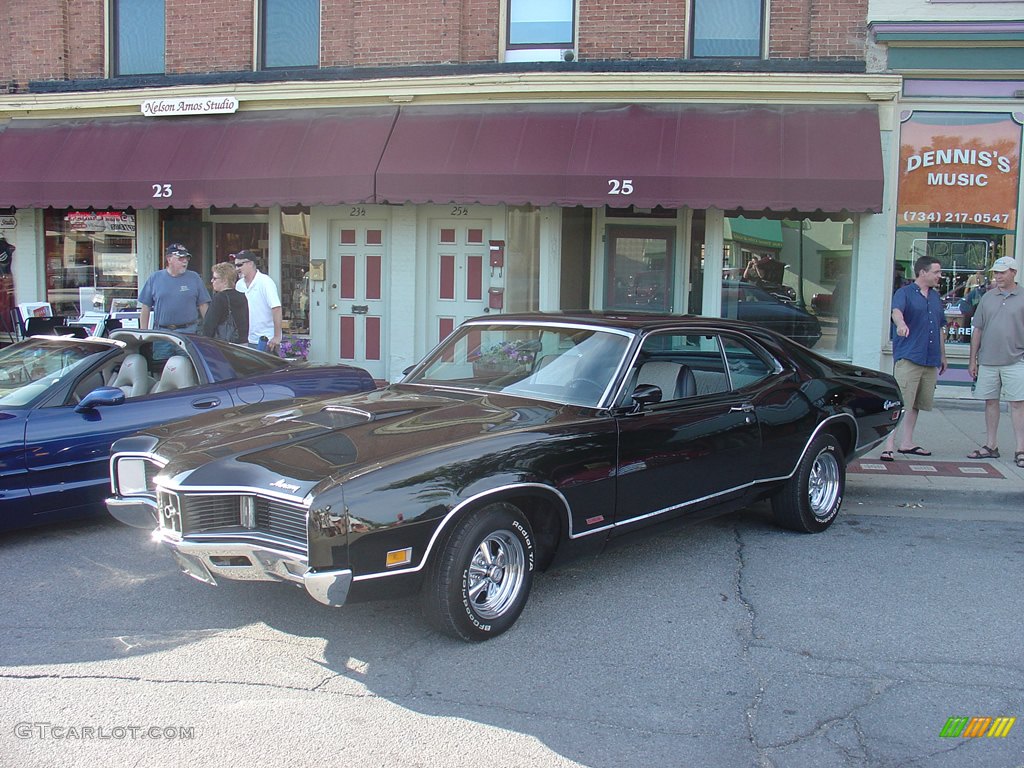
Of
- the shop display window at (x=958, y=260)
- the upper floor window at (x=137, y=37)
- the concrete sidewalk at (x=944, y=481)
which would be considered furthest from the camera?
the upper floor window at (x=137, y=37)

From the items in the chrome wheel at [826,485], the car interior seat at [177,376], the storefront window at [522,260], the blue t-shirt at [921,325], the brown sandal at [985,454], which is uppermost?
the storefront window at [522,260]

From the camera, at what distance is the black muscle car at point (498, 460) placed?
153 inches

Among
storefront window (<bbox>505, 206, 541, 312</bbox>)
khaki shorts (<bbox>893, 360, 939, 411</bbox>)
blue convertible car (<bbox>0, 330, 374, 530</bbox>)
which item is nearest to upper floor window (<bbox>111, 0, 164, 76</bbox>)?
storefront window (<bbox>505, 206, 541, 312</bbox>)

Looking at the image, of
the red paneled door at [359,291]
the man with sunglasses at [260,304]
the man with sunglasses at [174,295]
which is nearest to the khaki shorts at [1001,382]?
the man with sunglasses at [260,304]

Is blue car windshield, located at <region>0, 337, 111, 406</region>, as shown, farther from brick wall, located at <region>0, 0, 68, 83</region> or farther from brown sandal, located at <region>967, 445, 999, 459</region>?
brick wall, located at <region>0, 0, 68, 83</region>

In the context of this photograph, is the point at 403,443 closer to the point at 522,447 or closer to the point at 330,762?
the point at 522,447

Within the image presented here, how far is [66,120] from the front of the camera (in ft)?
43.5

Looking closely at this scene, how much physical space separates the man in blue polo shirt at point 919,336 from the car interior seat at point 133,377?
6.07m

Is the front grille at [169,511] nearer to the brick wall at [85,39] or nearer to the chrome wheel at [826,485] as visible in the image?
the chrome wheel at [826,485]

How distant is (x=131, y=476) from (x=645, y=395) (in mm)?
2686

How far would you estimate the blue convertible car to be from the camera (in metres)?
5.58

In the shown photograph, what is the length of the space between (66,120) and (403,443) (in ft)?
37.5

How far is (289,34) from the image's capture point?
12.9 meters

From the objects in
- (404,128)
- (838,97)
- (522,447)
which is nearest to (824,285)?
(838,97)
